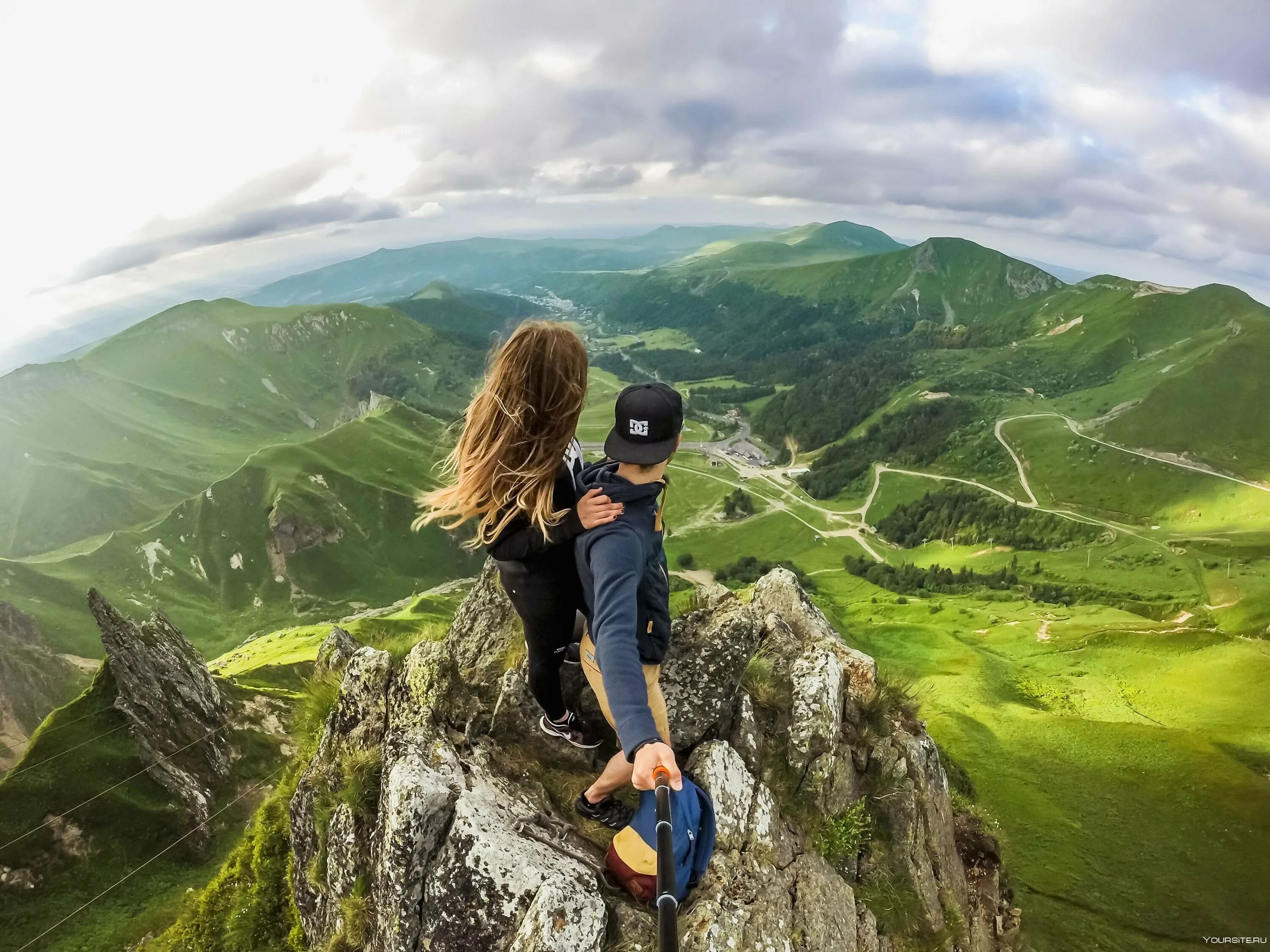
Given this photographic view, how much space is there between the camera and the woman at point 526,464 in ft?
24.7

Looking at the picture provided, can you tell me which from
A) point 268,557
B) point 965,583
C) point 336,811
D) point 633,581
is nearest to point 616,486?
point 633,581

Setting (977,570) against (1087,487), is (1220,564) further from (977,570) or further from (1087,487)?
(1087,487)

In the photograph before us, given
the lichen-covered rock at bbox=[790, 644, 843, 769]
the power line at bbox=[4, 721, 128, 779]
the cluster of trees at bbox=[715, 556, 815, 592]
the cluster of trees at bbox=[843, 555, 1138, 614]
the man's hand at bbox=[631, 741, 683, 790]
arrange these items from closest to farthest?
the man's hand at bbox=[631, 741, 683, 790]
the lichen-covered rock at bbox=[790, 644, 843, 769]
the power line at bbox=[4, 721, 128, 779]
the cluster of trees at bbox=[843, 555, 1138, 614]
the cluster of trees at bbox=[715, 556, 815, 592]

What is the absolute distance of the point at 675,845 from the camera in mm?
7082

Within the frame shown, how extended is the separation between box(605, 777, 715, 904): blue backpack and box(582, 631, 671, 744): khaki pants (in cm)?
95

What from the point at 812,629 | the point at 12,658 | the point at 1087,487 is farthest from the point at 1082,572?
the point at 12,658

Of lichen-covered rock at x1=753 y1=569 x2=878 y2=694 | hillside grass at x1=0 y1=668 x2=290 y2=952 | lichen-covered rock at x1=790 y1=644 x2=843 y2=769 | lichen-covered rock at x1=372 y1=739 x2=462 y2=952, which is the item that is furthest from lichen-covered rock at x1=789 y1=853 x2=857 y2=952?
hillside grass at x1=0 y1=668 x2=290 y2=952

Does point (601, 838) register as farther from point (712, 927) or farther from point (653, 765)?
point (653, 765)

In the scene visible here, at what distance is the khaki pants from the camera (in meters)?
8.38

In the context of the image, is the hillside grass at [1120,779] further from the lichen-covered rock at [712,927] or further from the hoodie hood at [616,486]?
the hoodie hood at [616,486]

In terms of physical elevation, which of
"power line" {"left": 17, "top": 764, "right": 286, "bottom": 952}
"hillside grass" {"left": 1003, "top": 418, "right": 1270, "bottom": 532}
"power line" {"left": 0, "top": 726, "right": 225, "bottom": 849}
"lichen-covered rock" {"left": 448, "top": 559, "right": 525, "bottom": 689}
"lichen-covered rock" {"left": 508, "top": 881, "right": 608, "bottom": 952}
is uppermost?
"lichen-covered rock" {"left": 448, "top": 559, "right": 525, "bottom": 689}

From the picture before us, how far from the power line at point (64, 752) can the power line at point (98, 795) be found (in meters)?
0.38

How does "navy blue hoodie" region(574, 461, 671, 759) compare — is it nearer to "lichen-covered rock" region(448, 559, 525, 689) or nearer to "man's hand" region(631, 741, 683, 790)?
"man's hand" region(631, 741, 683, 790)

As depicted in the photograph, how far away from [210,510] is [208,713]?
15587cm
